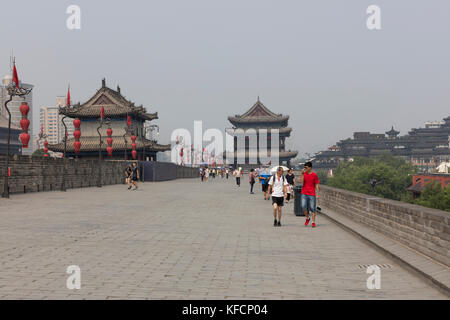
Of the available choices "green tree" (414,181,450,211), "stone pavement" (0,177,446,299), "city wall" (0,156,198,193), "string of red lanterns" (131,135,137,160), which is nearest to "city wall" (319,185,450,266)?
"stone pavement" (0,177,446,299)

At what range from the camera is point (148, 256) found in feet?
24.3

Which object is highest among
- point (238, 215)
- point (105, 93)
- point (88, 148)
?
point (105, 93)

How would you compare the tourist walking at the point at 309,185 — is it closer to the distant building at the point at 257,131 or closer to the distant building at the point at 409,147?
the distant building at the point at 257,131

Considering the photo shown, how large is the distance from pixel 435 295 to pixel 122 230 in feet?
23.6

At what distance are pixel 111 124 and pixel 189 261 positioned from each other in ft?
171

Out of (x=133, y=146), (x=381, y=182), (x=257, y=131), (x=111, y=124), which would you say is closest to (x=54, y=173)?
(x=133, y=146)

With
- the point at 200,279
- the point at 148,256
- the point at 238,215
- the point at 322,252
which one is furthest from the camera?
the point at 238,215

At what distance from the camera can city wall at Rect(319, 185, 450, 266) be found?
6453mm

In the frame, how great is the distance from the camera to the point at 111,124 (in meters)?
57.1

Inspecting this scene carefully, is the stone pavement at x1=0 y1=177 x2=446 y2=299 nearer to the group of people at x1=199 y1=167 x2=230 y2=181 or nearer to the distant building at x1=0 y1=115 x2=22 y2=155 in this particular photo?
the group of people at x1=199 y1=167 x2=230 y2=181

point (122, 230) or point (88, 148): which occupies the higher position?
point (88, 148)
